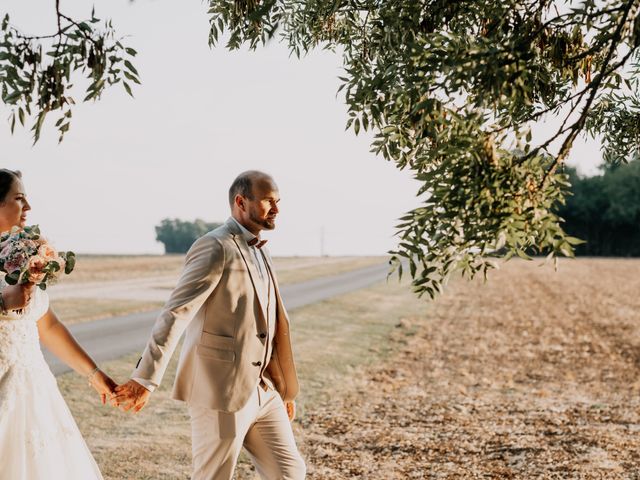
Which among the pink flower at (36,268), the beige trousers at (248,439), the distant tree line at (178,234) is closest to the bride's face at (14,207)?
the pink flower at (36,268)

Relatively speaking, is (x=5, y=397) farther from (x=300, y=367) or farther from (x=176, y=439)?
(x=300, y=367)

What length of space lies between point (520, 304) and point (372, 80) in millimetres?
23200

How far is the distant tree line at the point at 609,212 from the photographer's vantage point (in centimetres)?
10294

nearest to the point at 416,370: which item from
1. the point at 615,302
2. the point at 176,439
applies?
the point at 176,439

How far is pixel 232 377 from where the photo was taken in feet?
13.5

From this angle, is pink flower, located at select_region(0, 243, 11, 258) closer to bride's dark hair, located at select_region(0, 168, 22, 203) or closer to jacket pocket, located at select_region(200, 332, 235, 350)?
bride's dark hair, located at select_region(0, 168, 22, 203)

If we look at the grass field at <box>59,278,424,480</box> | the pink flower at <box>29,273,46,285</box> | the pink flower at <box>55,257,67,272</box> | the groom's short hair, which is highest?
the groom's short hair

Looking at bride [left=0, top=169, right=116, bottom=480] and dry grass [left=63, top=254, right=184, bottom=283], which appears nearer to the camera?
bride [left=0, top=169, right=116, bottom=480]

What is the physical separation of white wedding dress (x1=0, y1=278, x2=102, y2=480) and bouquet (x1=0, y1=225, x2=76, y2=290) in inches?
6.6

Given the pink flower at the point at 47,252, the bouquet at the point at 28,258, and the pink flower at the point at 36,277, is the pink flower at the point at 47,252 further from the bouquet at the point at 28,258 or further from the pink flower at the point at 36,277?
the pink flower at the point at 36,277

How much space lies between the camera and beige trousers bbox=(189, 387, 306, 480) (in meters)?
4.10

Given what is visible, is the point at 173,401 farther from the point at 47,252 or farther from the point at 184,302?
the point at 184,302

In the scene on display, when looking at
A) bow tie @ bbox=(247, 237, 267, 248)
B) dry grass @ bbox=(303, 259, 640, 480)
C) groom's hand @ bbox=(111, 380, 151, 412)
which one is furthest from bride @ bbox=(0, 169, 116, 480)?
dry grass @ bbox=(303, 259, 640, 480)

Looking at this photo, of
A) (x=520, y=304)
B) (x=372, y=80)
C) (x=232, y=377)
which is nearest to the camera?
(x=232, y=377)
